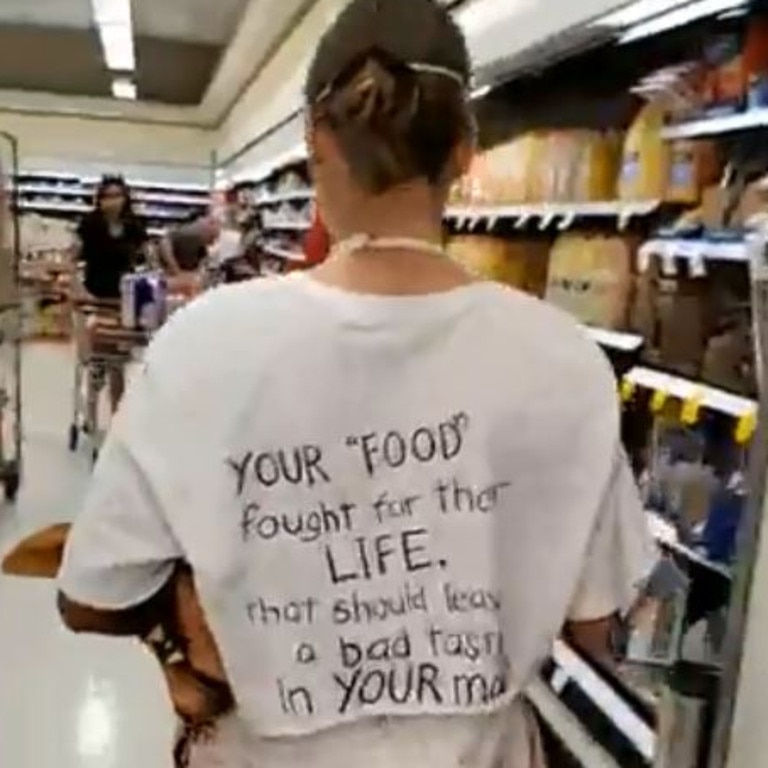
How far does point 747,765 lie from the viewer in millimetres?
1852

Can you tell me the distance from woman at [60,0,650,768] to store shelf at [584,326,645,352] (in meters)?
2.07

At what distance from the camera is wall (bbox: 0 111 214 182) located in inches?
816

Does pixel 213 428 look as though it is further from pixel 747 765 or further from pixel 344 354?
pixel 747 765

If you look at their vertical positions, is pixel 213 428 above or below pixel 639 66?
below

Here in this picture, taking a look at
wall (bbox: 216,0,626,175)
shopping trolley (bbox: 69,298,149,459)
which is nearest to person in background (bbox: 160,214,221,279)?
wall (bbox: 216,0,626,175)

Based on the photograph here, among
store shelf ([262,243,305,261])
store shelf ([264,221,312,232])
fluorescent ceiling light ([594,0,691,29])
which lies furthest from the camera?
store shelf ([262,243,305,261])

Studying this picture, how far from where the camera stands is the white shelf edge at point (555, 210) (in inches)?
142

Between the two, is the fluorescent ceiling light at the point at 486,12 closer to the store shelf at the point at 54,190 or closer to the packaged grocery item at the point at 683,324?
the packaged grocery item at the point at 683,324

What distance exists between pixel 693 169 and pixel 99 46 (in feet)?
45.6

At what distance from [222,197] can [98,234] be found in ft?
24.4

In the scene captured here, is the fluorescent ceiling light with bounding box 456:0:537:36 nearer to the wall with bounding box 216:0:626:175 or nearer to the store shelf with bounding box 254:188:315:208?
the wall with bounding box 216:0:626:175

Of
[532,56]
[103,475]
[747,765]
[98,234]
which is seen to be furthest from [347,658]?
[98,234]

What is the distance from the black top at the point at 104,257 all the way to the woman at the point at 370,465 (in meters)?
7.46

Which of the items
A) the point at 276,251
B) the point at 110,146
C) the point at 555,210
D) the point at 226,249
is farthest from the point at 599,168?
the point at 110,146
